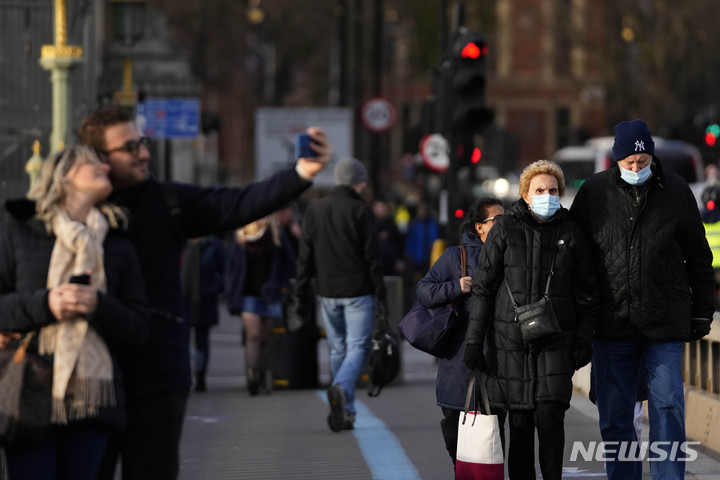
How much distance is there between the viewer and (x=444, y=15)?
19391mm

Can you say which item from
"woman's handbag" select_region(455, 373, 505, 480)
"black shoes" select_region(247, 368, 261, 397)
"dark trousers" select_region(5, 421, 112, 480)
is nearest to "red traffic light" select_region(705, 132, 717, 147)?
"black shoes" select_region(247, 368, 261, 397)

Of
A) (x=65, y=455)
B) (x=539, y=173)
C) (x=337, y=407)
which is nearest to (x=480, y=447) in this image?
(x=539, y=173)

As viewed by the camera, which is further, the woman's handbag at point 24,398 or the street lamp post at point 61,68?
the street lamp post at point 61,68

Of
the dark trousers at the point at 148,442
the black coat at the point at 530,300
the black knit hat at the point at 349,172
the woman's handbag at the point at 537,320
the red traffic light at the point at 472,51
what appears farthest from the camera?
the red traffic light at the point at 472,51

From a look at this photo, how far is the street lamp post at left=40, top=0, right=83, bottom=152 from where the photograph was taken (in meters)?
15.6

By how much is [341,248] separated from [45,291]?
253 inches

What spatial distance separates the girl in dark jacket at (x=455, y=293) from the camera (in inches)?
319

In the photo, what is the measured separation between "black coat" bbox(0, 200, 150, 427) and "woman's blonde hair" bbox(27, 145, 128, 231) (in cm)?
4

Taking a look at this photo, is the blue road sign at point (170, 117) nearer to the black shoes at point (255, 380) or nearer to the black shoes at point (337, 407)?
the black shoes at point (255, 380)

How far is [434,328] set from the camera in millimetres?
8188

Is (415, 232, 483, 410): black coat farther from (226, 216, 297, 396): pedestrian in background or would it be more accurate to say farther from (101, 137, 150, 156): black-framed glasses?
(226, 216, 297, 396): pedestrian in background

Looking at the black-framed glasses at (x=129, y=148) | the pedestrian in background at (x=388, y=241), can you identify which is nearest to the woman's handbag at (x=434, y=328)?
the black-framed glasses at (x=129, y=148)

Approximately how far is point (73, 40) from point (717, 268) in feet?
27.8

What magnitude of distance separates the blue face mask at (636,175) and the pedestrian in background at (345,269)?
3890mm
